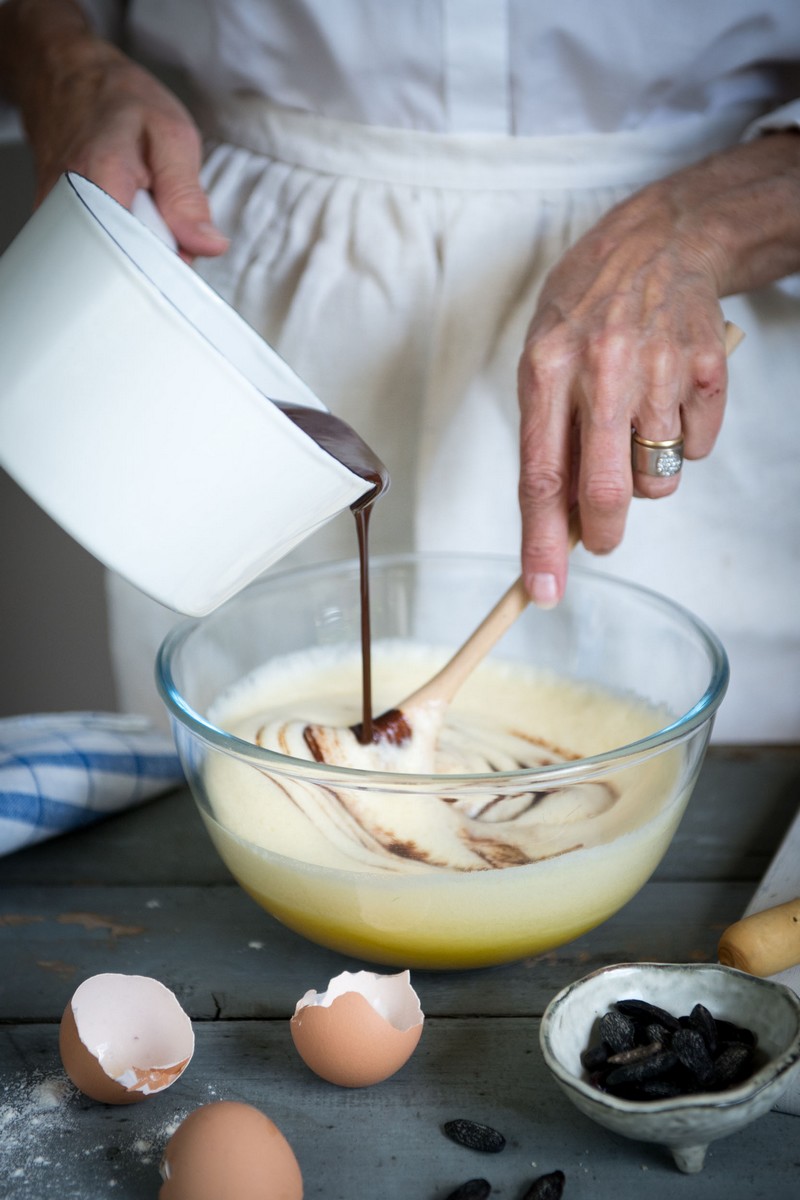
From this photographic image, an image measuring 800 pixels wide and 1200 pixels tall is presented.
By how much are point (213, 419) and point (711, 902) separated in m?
0.61

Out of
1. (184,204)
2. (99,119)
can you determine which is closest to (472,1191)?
(184,204)

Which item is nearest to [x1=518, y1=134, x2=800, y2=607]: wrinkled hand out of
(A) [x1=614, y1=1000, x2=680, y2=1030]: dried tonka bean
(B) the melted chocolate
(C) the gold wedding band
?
(C) the gold wedding band

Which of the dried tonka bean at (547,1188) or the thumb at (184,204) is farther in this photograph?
the thumb at (184,204)

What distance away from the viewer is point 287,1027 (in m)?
0.88

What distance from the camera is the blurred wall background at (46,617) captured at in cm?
234

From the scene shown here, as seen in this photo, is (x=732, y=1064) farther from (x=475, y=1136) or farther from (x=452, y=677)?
(x=452, y=677)

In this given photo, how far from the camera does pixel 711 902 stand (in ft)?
3.37

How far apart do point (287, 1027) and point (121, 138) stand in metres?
0.83

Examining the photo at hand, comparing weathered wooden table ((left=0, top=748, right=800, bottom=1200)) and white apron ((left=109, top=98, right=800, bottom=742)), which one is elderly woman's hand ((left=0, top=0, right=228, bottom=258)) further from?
weathered wooden table ((left=0, top=748, right=800, bottom=1200))

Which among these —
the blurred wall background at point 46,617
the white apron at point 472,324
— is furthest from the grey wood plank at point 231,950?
the blurred wall background at point 46,617

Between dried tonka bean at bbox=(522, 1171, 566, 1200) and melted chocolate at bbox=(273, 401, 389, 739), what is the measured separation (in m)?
0.40

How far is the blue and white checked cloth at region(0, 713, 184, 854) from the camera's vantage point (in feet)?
3.56

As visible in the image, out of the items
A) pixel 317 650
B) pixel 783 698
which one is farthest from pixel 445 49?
pixel 783 698

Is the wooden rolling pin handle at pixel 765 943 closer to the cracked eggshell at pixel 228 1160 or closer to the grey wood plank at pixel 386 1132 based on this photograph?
the grey wood plank at pixel 386 1132
